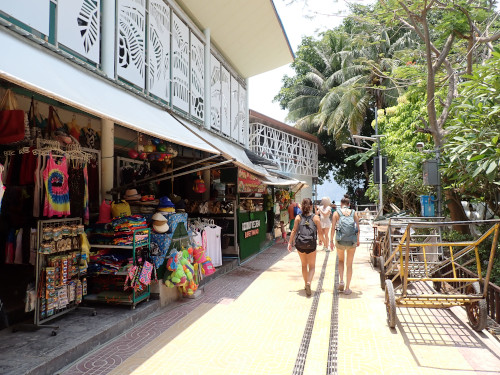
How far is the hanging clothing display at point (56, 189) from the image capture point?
454 cm

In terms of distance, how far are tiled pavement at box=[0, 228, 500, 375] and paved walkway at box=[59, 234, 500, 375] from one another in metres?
0.01

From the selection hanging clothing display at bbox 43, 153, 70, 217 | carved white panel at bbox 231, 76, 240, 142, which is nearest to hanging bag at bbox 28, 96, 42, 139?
hanging clothing display at bbox 43, 153, 70, 217

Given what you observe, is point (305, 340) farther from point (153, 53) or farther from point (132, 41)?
point (153, 53)

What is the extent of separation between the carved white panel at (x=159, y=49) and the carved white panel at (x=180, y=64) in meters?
0.25

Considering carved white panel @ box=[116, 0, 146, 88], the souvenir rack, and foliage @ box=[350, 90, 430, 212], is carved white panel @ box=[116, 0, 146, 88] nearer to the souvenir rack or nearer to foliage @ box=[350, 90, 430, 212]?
the souvenir rack

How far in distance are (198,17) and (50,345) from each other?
311 inches

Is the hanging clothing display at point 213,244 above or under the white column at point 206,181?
under

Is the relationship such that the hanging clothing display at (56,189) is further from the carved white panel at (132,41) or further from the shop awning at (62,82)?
the carved white panel at (132,41)

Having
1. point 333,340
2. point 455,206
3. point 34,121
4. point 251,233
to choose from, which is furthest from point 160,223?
point 455,206

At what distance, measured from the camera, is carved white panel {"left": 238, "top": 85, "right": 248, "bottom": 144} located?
1300cm

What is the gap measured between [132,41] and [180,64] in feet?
6.41

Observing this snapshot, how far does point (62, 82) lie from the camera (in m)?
3.64

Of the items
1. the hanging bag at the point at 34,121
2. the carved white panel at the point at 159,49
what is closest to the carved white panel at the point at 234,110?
the carved white panel at the point at 159,49

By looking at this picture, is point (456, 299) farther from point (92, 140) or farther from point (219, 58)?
point (219, 58)
